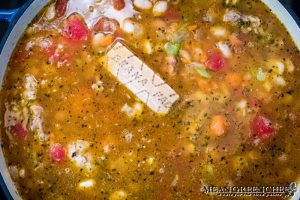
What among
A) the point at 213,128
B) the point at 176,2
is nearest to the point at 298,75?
the point at 213,128

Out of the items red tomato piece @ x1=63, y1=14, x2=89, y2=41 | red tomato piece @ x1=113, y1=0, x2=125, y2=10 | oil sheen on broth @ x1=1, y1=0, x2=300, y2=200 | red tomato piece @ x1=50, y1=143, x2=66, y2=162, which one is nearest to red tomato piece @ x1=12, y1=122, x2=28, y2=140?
oil sheen on broth @ x1=1, y1=0, x2=300, y2=200

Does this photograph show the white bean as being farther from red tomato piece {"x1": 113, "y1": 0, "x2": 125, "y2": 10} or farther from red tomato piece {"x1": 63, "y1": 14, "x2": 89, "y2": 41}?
red tomato piece {"x1": 63, "y1": 14, "x2": 89, "y2": 41}

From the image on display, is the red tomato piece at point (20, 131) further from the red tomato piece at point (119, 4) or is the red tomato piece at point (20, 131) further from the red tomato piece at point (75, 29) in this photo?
the red tomato piece at point (119, 4)

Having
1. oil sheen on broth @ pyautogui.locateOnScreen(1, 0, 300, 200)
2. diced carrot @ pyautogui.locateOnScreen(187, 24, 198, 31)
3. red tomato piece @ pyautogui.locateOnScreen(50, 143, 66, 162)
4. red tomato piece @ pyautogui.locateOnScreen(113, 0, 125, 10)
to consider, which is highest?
diced carrot @ pyautogui.locateOnScreen(187, 24, 198, 31)

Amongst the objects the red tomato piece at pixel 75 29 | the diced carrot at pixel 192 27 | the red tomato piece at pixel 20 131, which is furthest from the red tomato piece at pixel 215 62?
the red tomato piece at pixel 20 131

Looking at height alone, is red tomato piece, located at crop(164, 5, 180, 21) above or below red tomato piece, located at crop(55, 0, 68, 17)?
above

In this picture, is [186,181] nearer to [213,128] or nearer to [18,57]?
[213,128]
